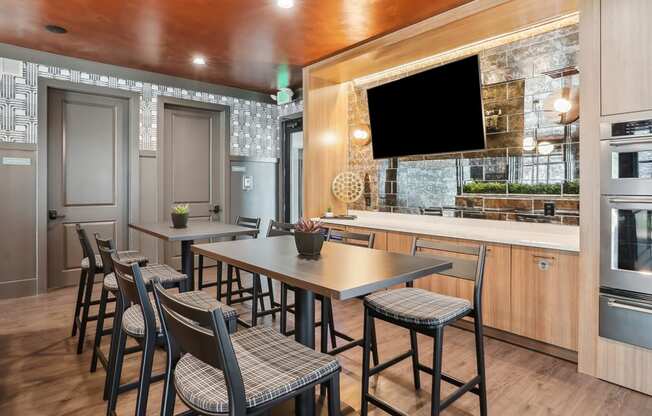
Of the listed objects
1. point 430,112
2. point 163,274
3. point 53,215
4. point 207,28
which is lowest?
point 163,274

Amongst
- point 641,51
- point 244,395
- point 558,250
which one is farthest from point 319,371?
point 641,51

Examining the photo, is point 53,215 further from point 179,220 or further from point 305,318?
point 305,318

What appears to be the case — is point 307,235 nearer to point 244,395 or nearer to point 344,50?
point 244,395

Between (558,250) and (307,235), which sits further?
(558,250)

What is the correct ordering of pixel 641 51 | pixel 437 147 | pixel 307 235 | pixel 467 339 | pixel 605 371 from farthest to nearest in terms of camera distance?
pixel 437 147
pixel 467 339
pixel 605 371
pixel 641 51
pixel 307 235

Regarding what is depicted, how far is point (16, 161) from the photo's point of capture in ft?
13.4

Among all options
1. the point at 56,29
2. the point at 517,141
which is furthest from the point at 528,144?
the point at 56,29

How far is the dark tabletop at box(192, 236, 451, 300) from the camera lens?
1.42 metres

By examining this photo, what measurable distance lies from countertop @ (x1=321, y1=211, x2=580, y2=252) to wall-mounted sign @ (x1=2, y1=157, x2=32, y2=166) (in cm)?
320

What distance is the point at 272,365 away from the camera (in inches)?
52.7

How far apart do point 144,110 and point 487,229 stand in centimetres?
423

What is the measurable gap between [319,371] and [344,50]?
139 inches

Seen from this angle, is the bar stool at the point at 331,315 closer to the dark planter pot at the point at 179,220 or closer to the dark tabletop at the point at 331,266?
the dark tabletop at the point at 331,266

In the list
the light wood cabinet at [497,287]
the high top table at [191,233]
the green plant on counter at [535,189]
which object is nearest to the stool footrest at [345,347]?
the light wood cabinet at [497,287]
